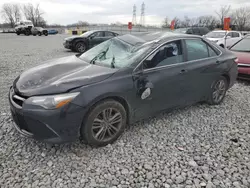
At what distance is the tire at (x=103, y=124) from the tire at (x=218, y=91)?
2099 millimetres

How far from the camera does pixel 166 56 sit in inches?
122

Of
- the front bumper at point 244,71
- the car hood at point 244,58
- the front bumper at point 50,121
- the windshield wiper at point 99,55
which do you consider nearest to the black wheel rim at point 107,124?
the front bumper at point 50,121

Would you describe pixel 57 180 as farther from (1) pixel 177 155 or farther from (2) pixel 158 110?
(2) pixel 158 110

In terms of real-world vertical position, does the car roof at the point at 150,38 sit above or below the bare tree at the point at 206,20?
below

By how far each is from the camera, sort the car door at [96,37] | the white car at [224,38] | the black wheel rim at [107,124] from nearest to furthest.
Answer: the black wheel rim at [107,124]
the car door at [96,37]
the white car at [224,38]

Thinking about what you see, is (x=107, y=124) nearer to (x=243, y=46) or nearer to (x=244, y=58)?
(x=244, y=58)

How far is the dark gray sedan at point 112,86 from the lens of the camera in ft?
7.45

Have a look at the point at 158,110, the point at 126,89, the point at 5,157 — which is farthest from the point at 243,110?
the point at 5,157

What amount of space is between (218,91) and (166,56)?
1.65 m

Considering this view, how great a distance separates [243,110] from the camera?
3.93 metres

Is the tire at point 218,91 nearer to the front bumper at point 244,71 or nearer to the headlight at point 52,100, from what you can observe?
the front bumper at point 244,71

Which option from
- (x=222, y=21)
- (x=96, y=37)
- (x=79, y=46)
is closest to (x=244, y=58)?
(x=96, y=37)

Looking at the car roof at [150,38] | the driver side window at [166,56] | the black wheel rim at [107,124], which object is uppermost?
the car roof at [150,38]

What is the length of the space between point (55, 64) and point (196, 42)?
249 cm
